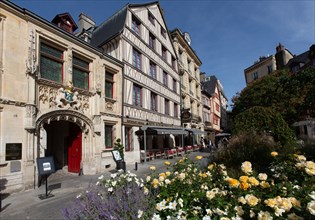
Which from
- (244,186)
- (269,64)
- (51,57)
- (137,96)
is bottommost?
(244,186)

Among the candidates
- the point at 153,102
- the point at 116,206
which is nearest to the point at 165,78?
the point at 153,102

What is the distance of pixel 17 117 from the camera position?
6562mm

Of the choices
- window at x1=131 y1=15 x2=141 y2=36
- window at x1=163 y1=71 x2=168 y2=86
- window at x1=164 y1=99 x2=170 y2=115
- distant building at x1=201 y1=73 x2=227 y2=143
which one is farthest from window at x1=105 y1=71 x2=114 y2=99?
distant building at x1=201 y1=73 x2=227 y2=143

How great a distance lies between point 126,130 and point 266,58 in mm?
30991

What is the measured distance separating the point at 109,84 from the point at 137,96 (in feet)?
9.01

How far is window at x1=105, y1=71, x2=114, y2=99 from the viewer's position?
11.1 m

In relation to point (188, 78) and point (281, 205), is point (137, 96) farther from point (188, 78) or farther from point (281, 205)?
point (281, 205)

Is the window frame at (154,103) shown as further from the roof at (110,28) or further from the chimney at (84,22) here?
the chimney at (84,22)

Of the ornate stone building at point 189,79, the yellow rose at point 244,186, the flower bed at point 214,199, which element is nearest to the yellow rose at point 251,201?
the flower bed at point 214,199

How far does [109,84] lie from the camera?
11422mm

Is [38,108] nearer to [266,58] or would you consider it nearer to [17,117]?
[17,117]

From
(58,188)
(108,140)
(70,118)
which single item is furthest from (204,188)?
(108,140)

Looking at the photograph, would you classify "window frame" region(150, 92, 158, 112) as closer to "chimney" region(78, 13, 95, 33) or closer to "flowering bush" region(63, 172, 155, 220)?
"chimney" region(78, 13, 95, 33)

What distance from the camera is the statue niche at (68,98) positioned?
26.5 feet
